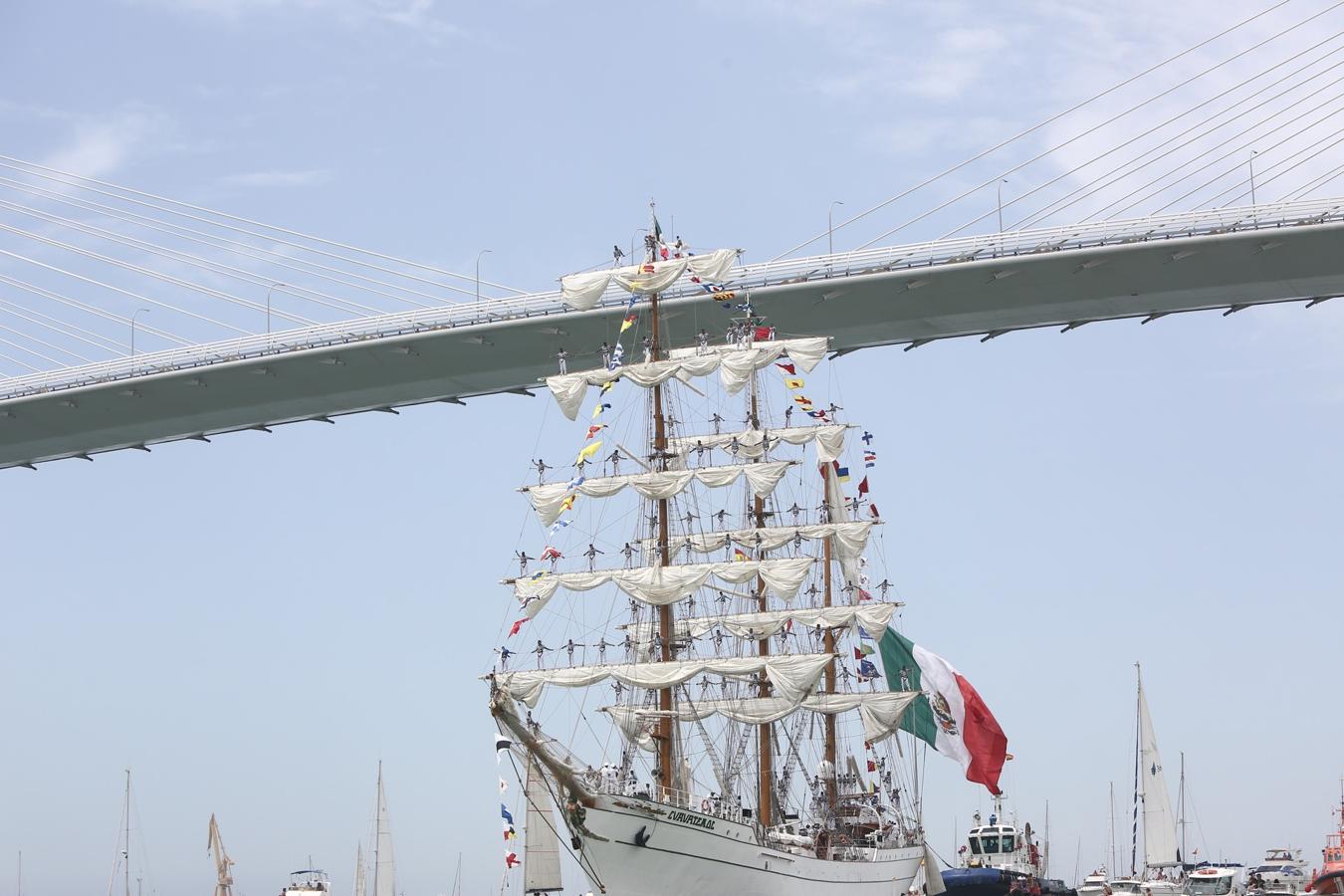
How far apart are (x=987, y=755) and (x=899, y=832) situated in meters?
3.57

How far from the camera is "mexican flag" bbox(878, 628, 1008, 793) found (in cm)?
4438

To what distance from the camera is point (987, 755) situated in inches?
1737

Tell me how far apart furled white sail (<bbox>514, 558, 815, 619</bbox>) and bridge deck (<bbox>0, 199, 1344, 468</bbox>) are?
7314 mm

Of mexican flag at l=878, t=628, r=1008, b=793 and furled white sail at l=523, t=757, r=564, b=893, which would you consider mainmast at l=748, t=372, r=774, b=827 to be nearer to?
mexican flag at l=878, t=628, r=1008, b=793

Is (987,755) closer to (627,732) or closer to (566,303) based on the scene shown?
(627,732)

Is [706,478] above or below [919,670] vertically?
above

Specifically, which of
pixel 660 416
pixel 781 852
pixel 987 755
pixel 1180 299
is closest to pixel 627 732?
pixel 781 852

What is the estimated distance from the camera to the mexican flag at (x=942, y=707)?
1747 inches

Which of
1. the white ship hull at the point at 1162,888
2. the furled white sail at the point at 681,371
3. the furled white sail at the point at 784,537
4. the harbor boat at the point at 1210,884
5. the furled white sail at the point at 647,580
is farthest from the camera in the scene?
the harbor boat at the point at 1210,884

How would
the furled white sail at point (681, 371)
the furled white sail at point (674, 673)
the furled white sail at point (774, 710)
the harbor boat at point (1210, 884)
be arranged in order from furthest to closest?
the harbor boat at point (1210, 884)
the furled white sail at point (681, 371)
the furled white sail at point (774, 710)
the furled white sail at point (674, 673)

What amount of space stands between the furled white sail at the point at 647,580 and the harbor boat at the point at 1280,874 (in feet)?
55.7

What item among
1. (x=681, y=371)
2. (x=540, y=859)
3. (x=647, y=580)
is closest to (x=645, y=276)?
(x=681, y=371)

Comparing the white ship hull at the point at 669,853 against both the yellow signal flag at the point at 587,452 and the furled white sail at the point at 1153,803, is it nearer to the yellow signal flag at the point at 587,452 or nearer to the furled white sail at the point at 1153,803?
the yellow signal flag at the point at 587,452

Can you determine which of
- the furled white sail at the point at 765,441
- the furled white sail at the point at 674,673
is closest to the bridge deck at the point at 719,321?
the furled white sail at the point at 765,441
